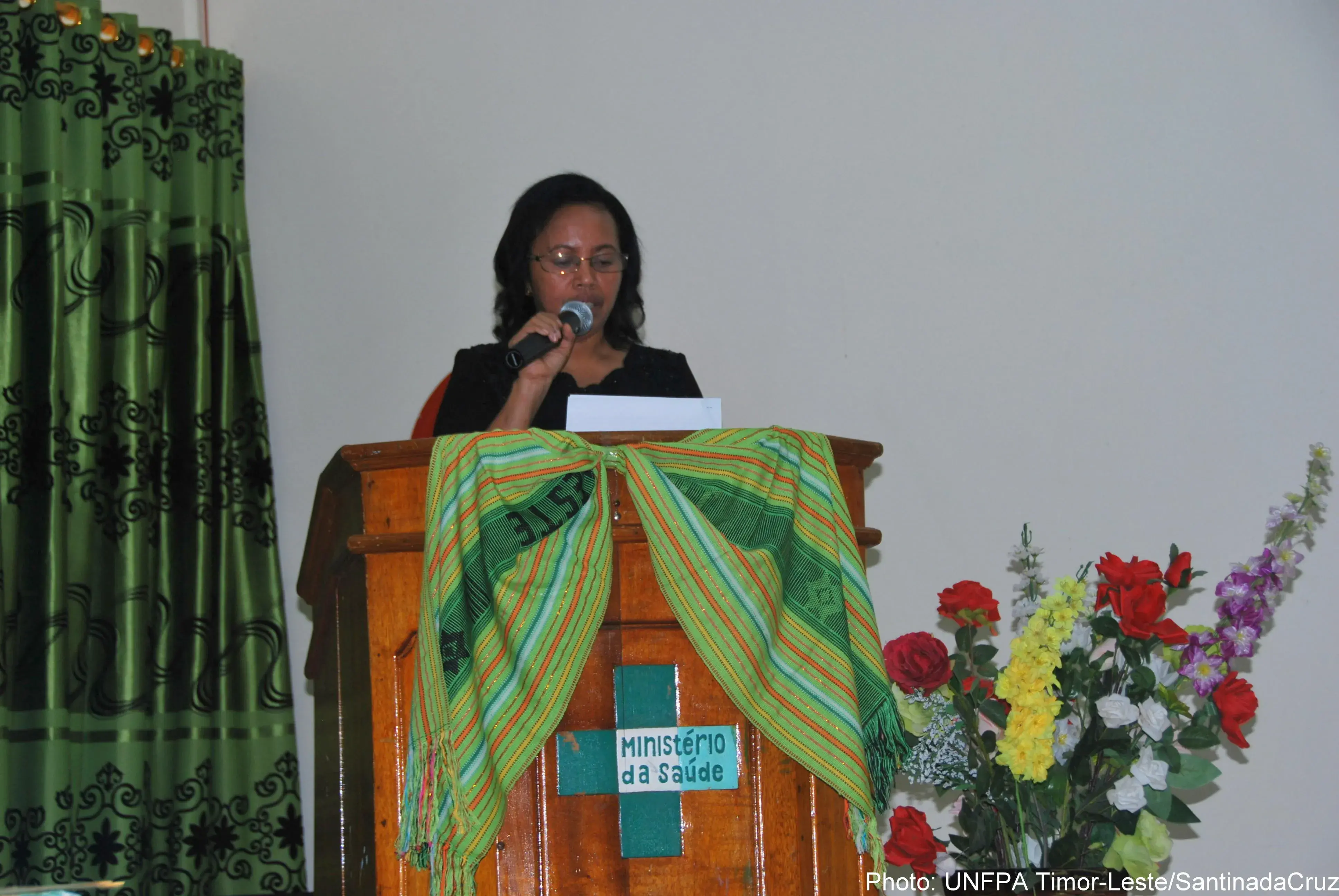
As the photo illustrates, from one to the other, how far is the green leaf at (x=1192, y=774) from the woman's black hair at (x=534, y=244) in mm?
1193

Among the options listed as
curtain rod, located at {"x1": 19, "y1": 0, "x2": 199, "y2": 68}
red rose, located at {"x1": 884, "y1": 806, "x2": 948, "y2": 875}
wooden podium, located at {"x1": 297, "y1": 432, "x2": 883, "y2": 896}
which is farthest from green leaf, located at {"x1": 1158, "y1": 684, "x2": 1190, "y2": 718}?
curtain rod, located at {"x1": 19, "y1": 0, "x2": 199, "y2": 68}

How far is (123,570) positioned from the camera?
309cm

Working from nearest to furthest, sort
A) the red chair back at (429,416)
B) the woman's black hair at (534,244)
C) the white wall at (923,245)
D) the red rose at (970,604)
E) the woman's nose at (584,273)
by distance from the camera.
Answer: the red rose at (970,604) < the woman's nose at (584,273) < the woman's black hair at (534,244) < the white wall at (923,245) < the red chair back at (429,416)

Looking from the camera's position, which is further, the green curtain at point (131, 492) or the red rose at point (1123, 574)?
the green curtain at point (131, 492)

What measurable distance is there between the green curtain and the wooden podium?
1.44 m

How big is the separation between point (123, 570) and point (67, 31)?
1.18 meters

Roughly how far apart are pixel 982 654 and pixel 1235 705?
1.07 feet

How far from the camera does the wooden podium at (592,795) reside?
161 cm

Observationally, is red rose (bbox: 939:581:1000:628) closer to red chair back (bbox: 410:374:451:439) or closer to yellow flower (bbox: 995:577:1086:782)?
yellow flower (bbox: 995:577:1086:782)

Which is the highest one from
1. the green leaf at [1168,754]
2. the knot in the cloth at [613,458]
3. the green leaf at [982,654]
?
the knot in the cloth at [613,458]

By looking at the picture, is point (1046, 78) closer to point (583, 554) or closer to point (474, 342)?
point (474, 342)

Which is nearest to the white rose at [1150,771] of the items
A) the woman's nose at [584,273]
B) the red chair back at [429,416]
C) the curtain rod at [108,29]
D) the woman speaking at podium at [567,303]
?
the woman speaking at podium at [567,303]

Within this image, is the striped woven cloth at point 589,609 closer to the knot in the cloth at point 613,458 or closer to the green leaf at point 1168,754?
the knot in the cloth at point 613,458

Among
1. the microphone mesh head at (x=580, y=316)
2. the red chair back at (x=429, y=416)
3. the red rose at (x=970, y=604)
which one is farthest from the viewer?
the red chair back at (x=429, y=416)
